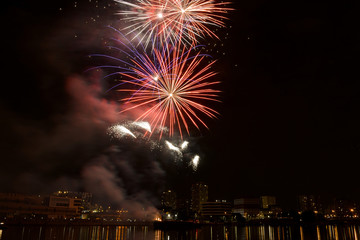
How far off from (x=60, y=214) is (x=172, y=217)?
34.6 metres

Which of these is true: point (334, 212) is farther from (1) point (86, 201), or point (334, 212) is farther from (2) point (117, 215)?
(1) point (86, 201)

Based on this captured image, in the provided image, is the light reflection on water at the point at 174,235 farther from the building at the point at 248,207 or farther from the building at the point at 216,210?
the building at the point at 248,207

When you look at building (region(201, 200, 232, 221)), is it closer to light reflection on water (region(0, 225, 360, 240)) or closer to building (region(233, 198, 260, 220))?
building (region(233, 198, 260, 220))

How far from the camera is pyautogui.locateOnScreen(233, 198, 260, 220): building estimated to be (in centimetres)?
16324

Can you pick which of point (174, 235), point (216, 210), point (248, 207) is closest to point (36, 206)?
point (174, 235)

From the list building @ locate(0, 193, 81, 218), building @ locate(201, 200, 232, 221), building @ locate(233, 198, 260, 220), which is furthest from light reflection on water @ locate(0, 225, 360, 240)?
building @ locate(233, 198, 260, 220)

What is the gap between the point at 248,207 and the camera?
6526 inches

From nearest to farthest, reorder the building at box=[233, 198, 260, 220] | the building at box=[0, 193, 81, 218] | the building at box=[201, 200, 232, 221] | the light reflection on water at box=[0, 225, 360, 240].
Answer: the light reflection on water at box=[0, 225, 360, 240] < the building at box=[0, 193, 81, 218] < the building at box=[201, 200, 232, 221] < the building at box=[233, 198, 260, 220]

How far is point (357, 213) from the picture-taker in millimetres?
173750

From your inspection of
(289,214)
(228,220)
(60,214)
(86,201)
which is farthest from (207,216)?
(60,214)

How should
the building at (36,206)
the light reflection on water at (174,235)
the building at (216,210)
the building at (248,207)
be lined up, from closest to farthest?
the light reflection on water at (174,235), the building at (36,206), the building at (216,210), the building at (248,207)

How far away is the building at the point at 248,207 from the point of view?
16324cm

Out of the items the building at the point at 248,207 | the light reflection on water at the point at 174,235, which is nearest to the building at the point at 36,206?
the light reflection on water at the point at 174,235

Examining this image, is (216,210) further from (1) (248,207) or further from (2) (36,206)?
(2) (36,206)
